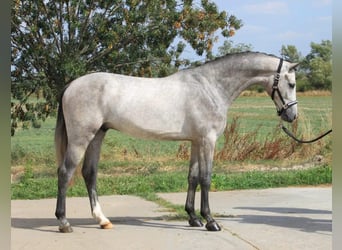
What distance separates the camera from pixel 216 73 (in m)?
4.92

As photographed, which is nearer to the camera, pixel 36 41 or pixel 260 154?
pixel 36 41

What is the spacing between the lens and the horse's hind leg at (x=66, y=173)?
15.0 feet

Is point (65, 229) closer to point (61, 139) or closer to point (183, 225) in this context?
point (61, 139)

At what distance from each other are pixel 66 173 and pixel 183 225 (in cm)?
134

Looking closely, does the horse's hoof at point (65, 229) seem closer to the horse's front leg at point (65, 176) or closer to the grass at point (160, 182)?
the horse's front leg at point (65, 176)

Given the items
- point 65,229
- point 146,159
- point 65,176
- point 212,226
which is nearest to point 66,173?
point 65,176

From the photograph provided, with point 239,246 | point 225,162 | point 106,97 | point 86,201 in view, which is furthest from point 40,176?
point 239,246

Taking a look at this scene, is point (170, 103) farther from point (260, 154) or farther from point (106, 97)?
point (260, 154)

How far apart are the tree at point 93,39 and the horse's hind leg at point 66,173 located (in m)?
2.76

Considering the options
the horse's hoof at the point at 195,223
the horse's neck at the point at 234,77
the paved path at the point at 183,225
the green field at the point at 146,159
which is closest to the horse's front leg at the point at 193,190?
the horse's hoof at the point at 195,223

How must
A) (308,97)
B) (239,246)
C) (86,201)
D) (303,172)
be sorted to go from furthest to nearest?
(308,97), (303,172), (86,201), (239,246)

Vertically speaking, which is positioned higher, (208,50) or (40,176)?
(208,50)

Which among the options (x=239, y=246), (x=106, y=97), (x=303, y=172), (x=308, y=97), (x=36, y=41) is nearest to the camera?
(x=239, y=246)

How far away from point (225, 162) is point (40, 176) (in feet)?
11.5
